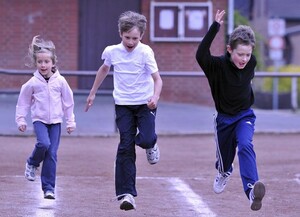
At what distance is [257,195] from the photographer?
27.9ft

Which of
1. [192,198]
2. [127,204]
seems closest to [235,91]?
[127,204]

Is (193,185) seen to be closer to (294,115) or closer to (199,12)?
(294,115)

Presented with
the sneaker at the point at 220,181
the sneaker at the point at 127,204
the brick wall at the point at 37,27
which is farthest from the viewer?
the brick wall at the point at 37,27

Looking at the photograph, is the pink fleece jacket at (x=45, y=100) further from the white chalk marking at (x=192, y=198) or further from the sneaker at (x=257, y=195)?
the sneaker at (x=257, y=195)

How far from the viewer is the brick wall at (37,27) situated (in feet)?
67.2

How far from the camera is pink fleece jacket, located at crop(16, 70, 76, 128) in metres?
9.41

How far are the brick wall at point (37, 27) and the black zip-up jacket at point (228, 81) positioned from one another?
38.2 feet

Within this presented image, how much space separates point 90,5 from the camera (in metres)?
20.6

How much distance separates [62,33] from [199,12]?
2.87m

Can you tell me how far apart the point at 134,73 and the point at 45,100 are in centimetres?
91

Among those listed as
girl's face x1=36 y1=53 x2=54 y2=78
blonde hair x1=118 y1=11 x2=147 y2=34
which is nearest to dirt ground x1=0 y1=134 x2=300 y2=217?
girl's face x1=36 y1=53 x2=54 y2=78

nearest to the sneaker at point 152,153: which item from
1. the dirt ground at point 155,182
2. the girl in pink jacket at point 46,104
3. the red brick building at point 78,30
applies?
the dirt ground at point 155,182

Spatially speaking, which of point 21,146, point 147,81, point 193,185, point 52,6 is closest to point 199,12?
point 52,6

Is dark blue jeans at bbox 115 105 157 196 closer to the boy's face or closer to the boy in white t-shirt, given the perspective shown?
the boy in white t-shirt
